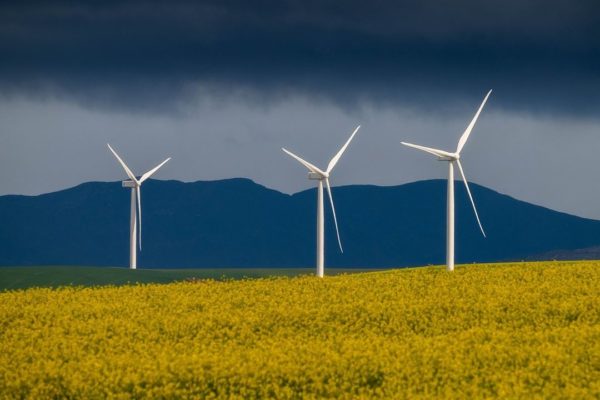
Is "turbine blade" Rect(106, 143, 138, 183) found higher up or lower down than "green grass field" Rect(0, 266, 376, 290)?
higher up

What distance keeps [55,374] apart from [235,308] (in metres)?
10.8

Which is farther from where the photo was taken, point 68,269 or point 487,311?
point 68,269

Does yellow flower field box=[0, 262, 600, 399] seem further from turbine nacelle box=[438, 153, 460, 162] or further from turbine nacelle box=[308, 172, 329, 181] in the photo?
turbine nacelle box=[308, 172, 329, 181]

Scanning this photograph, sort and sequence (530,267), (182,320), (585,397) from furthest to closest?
1. (530,267)
2. (182,320)
3. (585,397)

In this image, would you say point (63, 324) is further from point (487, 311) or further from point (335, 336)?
point (487, 311)

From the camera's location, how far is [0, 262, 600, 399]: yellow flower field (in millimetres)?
30516

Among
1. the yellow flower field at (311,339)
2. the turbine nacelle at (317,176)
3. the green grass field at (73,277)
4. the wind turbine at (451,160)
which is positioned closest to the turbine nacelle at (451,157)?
the wind turbine at (451,160)

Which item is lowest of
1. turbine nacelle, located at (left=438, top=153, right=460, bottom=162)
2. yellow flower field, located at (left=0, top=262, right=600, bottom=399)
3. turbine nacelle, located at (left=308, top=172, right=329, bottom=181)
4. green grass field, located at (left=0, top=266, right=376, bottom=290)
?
yellow flower field, located at (left=0, top=262, right=600, bottom=399)

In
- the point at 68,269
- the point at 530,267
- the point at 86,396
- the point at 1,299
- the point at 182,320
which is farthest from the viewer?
the point at 68,269

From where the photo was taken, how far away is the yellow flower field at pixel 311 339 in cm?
3052

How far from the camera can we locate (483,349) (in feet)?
108

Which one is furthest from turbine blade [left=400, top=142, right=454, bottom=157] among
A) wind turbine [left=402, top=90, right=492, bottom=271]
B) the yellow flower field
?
the yellow flower field

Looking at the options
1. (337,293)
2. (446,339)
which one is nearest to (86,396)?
(446,339)

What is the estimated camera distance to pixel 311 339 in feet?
118
